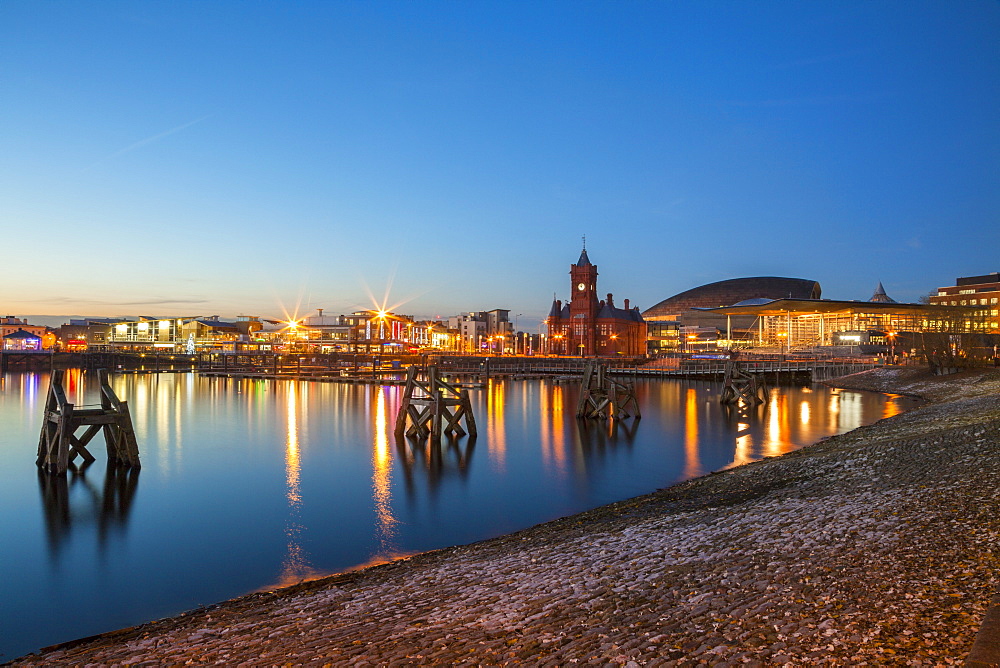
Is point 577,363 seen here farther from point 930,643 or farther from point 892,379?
point 930,643

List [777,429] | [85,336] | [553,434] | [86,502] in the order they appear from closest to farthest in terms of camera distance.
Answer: [86,502] → [553,434] → [777,429] → [85,336]

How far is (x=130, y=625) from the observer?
9711 mm

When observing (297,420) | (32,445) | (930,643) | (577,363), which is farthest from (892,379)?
(32,445)

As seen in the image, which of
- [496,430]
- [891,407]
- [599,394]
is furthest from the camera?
[891,407]

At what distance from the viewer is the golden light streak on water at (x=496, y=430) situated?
23636 millimetres

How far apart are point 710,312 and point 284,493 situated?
12446 centimetres

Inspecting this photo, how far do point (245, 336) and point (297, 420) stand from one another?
399 feet

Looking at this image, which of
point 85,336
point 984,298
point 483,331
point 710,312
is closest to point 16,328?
point 85,336

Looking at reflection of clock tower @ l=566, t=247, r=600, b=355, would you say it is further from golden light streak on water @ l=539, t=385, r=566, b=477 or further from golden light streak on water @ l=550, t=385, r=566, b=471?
golden light streak on water @ l=539, t=385, r=566, b=477

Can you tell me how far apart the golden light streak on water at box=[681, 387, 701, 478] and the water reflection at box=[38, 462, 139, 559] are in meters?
16.8

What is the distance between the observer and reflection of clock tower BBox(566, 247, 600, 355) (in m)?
109

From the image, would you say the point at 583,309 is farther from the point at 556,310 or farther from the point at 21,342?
the point at 21,342

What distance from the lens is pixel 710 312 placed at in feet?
432

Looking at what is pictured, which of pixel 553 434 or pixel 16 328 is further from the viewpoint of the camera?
pixel 16 328
